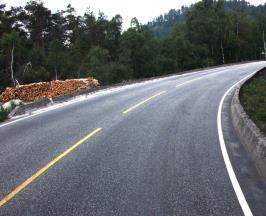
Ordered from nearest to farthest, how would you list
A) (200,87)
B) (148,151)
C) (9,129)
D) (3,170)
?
(3,170), (148,151), (9,129), (200,87)

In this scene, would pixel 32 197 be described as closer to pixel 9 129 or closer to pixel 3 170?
pixel 3 170

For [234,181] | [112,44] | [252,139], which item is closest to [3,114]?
[252,139]

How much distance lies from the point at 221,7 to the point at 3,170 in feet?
345

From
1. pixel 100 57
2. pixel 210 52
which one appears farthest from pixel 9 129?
pixel 210 52

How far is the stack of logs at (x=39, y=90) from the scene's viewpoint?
24391mm

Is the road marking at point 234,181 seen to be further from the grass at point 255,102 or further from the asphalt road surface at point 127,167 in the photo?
the grass at point 255,102

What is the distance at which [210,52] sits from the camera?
10175cm

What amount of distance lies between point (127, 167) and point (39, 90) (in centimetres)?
1764

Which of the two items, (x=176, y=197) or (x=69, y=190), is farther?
(x=69, y=190)

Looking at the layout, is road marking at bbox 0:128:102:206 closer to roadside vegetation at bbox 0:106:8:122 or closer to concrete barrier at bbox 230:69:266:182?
concrete barrier at bbox 230:69:266:182

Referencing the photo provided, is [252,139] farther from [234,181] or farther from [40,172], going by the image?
[40,172]

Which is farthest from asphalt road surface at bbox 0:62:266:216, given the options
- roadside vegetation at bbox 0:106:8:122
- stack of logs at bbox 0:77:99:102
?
stack of logs at bbox 0:77:99:102

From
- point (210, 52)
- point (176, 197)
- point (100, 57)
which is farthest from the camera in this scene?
point (210, 52)

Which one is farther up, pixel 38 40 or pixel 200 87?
pixel 38 40
